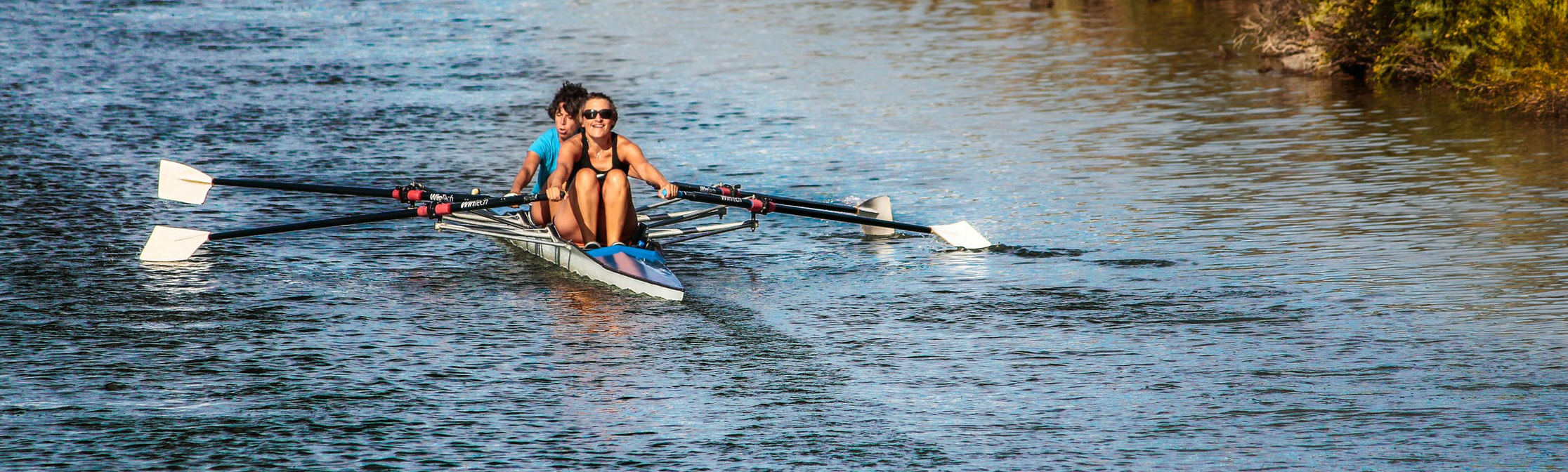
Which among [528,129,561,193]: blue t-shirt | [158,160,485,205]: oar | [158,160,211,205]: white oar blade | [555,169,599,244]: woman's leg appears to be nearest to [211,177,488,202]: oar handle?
[158,160,485,205]: oar

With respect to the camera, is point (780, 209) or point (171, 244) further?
point (780, 209)

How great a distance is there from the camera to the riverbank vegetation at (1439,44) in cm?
1599

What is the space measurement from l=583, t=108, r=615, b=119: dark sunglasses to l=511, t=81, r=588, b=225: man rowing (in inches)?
14.3

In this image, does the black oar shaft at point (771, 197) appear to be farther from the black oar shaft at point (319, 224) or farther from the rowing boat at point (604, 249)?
the black oar shaft at point (319, 224)

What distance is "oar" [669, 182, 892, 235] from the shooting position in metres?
11.2

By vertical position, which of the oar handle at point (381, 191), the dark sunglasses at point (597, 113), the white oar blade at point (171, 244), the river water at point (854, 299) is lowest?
the river water at point (854, 299)

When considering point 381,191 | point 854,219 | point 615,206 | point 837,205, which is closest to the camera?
point 615,206

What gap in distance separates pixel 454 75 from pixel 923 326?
15.8m

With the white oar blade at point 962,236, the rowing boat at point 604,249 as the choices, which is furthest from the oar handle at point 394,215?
the white oar blade at point 962,236

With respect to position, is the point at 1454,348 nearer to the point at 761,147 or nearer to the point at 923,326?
the point at 923,326

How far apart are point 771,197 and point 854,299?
182 cm

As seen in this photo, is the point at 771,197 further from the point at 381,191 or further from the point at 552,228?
the point at 381,191

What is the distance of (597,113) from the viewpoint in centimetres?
1067

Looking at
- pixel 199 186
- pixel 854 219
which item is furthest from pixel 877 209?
pixel 199 186
